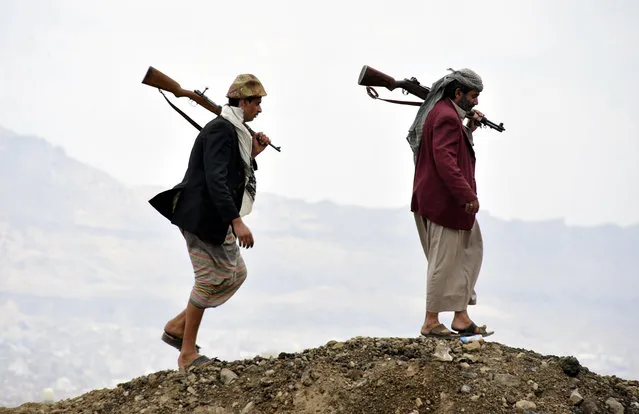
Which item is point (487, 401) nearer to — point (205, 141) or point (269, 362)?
point (269, 362)

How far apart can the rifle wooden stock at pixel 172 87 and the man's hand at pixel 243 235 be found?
142cm

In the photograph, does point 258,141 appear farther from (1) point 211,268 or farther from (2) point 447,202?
(2) point 447,202

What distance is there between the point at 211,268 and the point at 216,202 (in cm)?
58

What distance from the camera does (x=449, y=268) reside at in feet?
31.5

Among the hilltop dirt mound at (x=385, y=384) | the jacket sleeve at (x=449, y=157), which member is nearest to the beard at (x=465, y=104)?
the jacket sleeve at (x=449, y=157)

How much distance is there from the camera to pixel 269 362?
9.25 meters

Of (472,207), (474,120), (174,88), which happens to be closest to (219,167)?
(174,88)

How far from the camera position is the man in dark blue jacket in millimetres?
8891

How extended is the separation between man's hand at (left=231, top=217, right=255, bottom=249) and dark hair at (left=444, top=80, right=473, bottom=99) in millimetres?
2333

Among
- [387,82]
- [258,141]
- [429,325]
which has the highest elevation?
[387,82]

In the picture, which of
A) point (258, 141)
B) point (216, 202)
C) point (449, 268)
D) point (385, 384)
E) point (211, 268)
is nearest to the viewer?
point (385, 384)

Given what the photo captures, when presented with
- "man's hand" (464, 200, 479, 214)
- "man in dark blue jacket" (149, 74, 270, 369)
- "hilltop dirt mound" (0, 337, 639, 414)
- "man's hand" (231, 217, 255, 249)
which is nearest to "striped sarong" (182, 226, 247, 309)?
"man in dark blue jacket" (149, 74, 270, 369)

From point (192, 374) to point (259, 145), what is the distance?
2.02 metres

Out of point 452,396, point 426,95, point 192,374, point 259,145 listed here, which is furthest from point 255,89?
point 452,396
